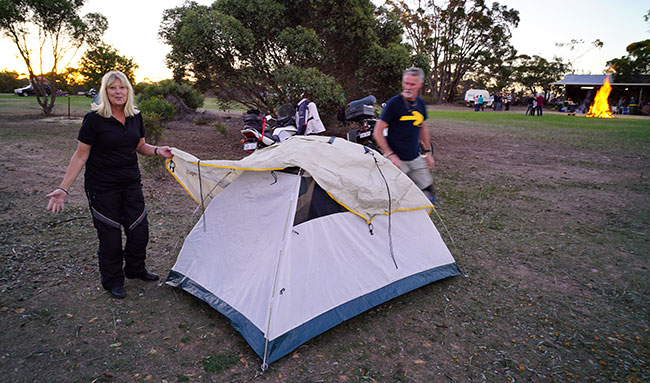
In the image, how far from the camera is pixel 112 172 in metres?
3.50

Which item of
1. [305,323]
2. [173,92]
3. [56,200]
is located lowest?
[305,323]

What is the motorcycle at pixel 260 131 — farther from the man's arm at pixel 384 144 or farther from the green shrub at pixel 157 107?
the green shrub at pixel 157 107

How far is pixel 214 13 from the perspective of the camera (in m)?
10.3

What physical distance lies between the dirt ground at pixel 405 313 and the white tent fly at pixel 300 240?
21cm

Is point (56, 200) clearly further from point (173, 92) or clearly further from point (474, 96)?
point (474, 96)

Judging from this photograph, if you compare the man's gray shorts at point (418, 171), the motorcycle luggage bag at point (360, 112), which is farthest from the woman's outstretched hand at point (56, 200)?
the motorcycle luggage bag at point (360, 112)

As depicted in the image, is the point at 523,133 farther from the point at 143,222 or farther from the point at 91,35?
the point at 91,35

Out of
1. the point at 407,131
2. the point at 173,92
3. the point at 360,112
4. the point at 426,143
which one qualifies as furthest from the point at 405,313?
the point at 173,92

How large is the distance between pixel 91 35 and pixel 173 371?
22.2m

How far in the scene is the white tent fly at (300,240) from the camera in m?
3.18

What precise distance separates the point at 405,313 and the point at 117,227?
2816 mm

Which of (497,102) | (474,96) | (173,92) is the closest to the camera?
(173,92)

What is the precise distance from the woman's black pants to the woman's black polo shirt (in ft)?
0.34

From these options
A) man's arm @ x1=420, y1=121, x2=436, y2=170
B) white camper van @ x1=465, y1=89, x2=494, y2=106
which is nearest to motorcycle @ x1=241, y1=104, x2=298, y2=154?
man's arm @ x1=420, y1=121, x2=436, y2=170
